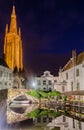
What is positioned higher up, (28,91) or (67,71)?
(67,71)

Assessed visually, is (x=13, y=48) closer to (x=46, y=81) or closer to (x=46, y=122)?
(x=46, y=81)

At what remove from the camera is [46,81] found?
86.2 m

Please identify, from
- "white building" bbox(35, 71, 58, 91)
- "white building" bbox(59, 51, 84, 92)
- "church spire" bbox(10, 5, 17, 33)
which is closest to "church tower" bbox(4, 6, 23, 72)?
"church spire" bbox(10, 5, 17, 33)

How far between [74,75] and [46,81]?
82.2 ft

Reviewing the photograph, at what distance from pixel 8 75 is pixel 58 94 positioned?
22.1 metres

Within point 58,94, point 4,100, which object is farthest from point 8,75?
point 58,94

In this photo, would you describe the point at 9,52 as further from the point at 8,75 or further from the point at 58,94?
the point at 58,94

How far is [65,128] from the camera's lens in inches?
1051

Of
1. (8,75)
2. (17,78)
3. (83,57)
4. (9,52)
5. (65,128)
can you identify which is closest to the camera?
(65,128)

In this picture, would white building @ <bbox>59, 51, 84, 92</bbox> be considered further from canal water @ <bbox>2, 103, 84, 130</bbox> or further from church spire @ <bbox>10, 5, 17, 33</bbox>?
church spire @ <bbox>10, 5, 17, 33</bbox>

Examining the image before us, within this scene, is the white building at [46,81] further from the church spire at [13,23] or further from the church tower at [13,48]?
the church spire at [13,23]

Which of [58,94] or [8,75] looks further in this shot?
[8,75]

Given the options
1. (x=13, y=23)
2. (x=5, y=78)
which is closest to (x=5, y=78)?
(x=5, y=78)

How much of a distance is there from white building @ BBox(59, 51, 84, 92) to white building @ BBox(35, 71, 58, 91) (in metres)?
14.3
